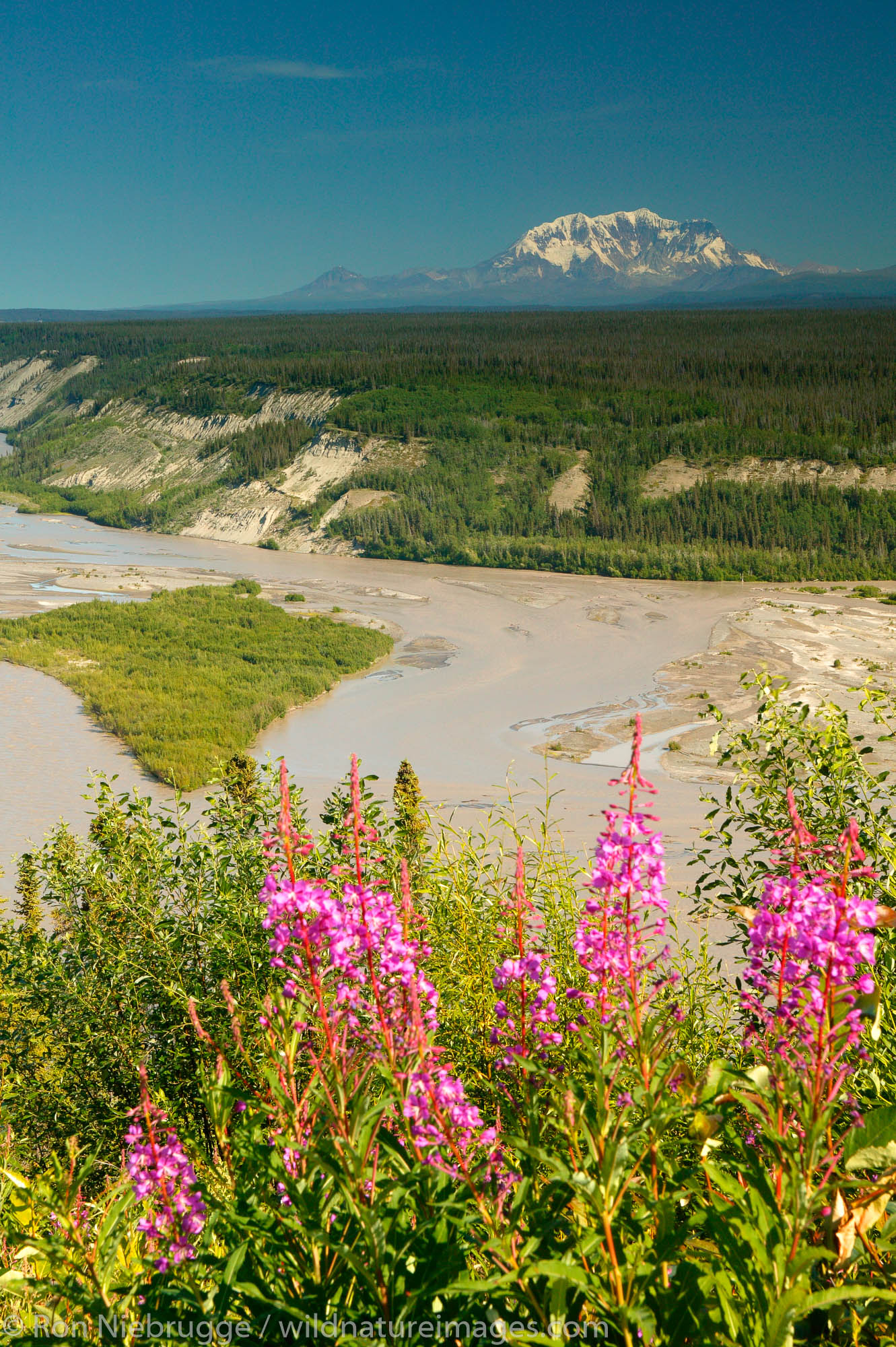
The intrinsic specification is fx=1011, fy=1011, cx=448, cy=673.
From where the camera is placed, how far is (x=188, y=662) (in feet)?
140

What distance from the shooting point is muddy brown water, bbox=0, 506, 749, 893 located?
27984 mm

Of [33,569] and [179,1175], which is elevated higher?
[179,1175]

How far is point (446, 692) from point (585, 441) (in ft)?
157

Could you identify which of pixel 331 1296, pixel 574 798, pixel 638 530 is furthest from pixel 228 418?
pixel 331 1296

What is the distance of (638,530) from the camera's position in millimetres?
70188

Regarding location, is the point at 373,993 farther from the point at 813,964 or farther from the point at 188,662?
the point at 188,662

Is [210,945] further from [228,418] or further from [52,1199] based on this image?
[228,418]

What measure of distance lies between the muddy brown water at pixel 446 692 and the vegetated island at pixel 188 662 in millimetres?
798

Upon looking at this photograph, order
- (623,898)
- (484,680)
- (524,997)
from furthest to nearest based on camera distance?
(484,680)
(524,997)
(623,898)

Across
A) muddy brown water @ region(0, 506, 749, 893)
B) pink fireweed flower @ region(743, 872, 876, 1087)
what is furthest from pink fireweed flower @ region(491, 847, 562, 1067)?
muddy brown water @ region(0, 506, 749, 893)

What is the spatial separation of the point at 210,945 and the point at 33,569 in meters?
61.2

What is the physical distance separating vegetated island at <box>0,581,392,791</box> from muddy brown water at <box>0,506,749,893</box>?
798 mm

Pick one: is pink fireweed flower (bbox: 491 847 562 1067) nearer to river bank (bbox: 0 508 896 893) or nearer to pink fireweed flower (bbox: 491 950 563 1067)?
pink fireweed flower (bbox: 491 950 563 1067)

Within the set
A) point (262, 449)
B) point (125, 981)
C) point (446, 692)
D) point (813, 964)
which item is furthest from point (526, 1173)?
point (262, 449)
